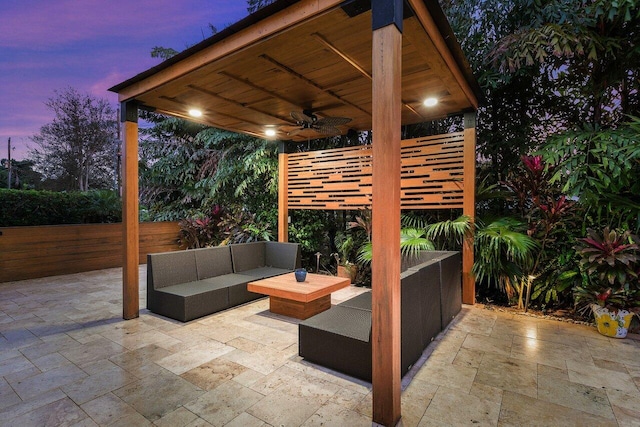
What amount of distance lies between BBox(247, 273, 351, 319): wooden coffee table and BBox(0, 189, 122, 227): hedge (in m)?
5.49

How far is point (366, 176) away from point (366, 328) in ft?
10.7

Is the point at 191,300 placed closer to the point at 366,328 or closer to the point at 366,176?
the point at 366,328

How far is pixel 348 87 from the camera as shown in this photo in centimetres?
363

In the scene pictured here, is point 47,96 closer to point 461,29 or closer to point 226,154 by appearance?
point 226,154

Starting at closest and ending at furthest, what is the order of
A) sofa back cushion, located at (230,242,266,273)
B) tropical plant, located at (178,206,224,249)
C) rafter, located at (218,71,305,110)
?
rafter, located at (218,71,305,110)
sofa back cushion, located at (230,242,266,273)
tropical plant, located at (178,206,224,249)

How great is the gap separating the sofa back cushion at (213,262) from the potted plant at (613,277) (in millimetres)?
4439

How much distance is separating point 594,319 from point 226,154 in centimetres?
727

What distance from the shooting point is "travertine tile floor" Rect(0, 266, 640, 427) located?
186 centimetres

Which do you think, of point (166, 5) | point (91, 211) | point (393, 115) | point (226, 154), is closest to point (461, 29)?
point (393, 115)

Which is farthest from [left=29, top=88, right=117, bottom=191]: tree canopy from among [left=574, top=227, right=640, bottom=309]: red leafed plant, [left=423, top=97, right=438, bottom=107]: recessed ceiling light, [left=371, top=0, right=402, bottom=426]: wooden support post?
[left=574, top=227, right=640, bottom=309]: red leafed plant

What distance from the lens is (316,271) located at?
6.43m

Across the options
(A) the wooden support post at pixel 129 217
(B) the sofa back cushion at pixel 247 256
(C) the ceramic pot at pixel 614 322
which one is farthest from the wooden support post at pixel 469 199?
(A) the wooden support post at pixel 129 217

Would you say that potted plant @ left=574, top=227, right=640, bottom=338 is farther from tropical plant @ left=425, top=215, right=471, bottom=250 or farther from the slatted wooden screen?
the slatted wooden screen

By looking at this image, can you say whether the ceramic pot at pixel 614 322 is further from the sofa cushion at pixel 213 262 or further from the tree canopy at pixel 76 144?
the tree canopy at pixel 76 144
